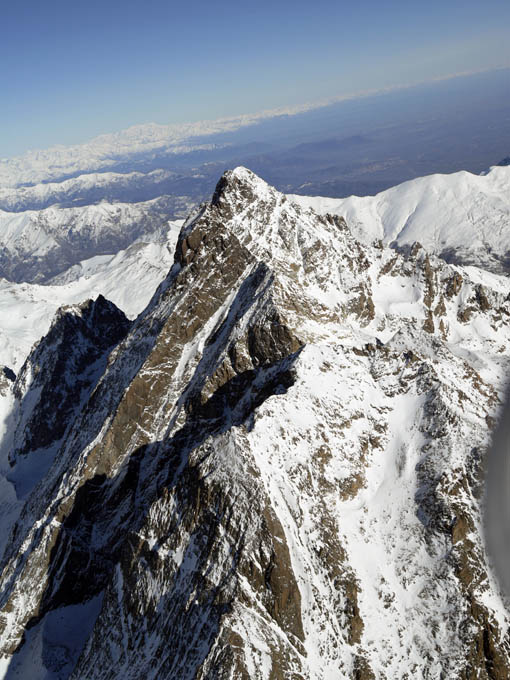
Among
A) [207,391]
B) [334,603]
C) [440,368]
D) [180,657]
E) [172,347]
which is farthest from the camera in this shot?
[172,347]

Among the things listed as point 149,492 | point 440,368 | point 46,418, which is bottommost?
point 46,418

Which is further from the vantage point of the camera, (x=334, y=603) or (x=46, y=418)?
(x=46, y=418)


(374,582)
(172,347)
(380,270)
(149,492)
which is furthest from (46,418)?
(374,582)

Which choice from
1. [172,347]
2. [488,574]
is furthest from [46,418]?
[488,574]

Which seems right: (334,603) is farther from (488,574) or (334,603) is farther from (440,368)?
(440,368)

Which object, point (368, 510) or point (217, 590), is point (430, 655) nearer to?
point (368, 510)

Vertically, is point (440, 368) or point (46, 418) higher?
point (440, 368)

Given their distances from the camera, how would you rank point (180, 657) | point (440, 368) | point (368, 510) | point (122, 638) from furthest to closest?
point (440, 368) → point (368, 510) → point (122, 638) → point (180, 657)
